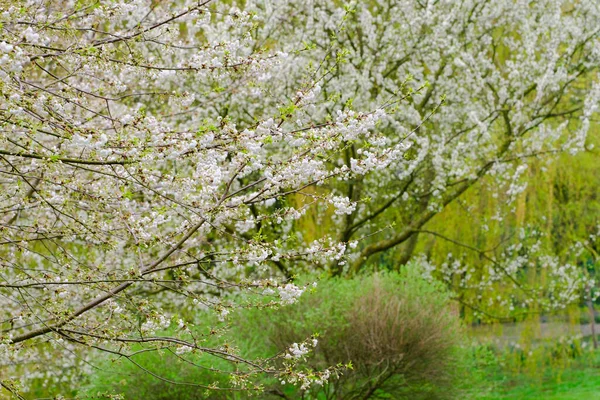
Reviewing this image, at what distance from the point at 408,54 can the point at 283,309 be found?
4.32m

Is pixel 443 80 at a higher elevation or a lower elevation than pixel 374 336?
higher

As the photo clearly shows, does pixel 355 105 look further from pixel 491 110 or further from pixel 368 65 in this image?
pixel 491 110

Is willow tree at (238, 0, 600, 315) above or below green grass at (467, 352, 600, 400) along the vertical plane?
above

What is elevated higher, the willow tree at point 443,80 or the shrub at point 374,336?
the willow tree at point 443,80

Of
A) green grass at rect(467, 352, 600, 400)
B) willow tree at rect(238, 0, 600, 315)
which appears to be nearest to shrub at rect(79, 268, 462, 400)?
willow tree at rect(238, 0, 600, 315)

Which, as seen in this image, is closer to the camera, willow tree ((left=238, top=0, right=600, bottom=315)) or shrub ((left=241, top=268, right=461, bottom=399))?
shrub ((left=241, top=268, right=461, bottom=399))

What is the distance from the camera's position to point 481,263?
1358cm

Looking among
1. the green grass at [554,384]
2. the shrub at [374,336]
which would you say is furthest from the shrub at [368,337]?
the green grass at [554,384]

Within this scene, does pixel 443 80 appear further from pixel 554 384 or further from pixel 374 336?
pixel 554 384

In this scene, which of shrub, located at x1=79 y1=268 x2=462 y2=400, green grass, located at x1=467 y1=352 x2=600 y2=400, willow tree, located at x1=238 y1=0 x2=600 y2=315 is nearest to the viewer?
shrub, located at x1=79 y1=268 x2=462 y2=400

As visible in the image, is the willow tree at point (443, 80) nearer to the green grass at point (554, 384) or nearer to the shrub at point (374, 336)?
the shrub at point (374, 336)

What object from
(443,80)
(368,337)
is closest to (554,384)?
(443,80)

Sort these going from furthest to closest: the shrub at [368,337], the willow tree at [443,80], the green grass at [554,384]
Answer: the green grass at [554,384] → the willow tree at [443,80] → the shrub at [368,337]

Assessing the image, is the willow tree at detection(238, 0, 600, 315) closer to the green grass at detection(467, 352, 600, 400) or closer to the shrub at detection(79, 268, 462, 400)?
the shrub at detection(79, 268, 462, 400)
